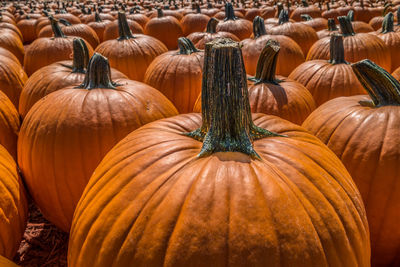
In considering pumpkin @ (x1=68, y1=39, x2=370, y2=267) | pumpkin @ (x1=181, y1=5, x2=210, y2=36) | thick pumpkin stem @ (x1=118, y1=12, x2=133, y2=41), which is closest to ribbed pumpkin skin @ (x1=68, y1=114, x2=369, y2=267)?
pumpkin @ (x1=68, y1=39, x2=370, y2=267)

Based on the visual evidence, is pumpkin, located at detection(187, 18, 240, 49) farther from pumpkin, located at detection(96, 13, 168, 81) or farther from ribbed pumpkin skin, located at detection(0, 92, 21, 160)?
ribbed pumpkin skin, located at detection(0, 92, 21, 160)

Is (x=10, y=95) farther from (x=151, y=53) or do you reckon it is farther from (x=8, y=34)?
(x=8, y=34)

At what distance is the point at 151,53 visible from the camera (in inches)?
195

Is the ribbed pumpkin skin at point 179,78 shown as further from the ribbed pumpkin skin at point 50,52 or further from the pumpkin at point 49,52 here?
the pumpkin at point 49,52

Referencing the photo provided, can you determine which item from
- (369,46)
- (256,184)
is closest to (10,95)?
(256,184)

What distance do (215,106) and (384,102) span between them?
1.36 meters

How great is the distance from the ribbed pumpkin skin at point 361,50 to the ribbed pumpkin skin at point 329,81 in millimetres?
1010

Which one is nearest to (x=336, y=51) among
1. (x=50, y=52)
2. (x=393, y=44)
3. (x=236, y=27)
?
(x=393, y=44)

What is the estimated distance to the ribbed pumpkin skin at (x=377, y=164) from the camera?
1975 millimetres

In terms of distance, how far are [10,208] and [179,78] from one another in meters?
2.37

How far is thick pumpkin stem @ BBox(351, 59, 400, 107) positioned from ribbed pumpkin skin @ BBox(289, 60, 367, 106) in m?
1.37

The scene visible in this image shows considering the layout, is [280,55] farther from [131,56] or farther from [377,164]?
[377,164]

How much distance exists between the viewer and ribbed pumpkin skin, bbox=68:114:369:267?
1.13 m

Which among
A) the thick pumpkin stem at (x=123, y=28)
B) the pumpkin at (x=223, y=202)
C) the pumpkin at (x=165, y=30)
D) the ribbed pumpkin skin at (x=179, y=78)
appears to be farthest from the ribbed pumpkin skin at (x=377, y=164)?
the pumpkin at (x=165, y=30)
